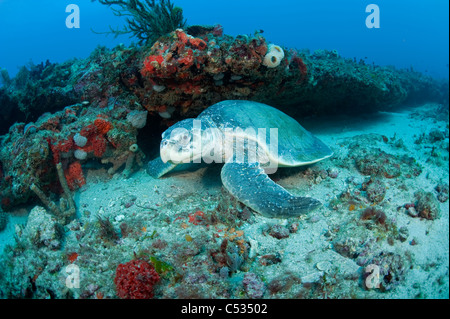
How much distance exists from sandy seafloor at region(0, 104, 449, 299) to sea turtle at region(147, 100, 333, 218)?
0.76 ft

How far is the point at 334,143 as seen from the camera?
5613 mm

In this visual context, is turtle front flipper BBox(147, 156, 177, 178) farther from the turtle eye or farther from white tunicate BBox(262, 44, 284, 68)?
white tunicate BBox(262, 44, 284, 68)

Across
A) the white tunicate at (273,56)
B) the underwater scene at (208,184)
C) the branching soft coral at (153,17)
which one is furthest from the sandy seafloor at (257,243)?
the branching soft coral at (153,17)

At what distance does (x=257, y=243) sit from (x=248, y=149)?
65.9 inches

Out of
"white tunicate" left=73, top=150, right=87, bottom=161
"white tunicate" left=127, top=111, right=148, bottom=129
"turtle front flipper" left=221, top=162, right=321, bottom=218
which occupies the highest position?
"white tunicate" left=127, top=111, right=148, bottom=129

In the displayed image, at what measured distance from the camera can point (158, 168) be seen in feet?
14.8

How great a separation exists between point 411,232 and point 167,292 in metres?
2.86

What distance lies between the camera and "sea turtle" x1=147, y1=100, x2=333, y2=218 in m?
3.18

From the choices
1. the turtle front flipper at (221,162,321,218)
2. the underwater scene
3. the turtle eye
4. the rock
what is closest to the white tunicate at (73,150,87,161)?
the underwater scene

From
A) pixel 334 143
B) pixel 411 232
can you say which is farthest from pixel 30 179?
pixel 334 143

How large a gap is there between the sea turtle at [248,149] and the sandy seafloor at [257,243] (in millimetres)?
231

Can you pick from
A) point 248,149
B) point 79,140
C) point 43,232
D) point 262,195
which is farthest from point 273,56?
point 43,232

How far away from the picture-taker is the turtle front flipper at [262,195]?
305 cm

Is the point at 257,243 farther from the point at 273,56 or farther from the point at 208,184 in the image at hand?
the point at 273,56
